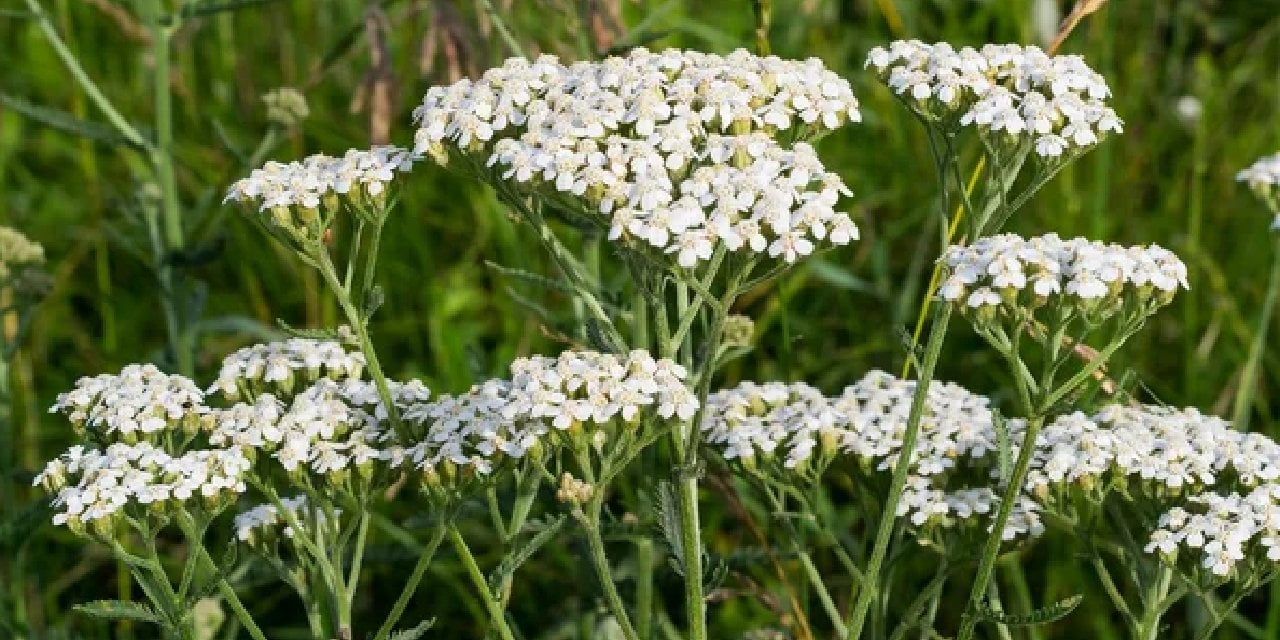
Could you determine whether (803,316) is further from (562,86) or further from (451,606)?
(562,86)

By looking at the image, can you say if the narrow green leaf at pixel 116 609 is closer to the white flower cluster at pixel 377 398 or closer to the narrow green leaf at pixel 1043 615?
the white flower cluster at pixel 377 398

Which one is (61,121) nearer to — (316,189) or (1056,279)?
(316,189)

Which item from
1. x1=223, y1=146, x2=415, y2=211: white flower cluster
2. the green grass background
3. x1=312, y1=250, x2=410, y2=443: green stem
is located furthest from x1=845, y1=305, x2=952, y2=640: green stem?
the green grass background

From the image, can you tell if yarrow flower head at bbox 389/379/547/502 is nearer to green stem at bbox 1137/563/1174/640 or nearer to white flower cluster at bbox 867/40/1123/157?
white flower cluster at bbox 867/40/1123/157

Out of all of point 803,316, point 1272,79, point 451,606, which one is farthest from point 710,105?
point 1272,79

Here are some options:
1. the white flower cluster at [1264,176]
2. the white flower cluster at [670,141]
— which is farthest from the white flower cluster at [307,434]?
the white flower cluster at [1264,176]

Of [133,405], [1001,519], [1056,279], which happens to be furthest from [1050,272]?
[133,405]
